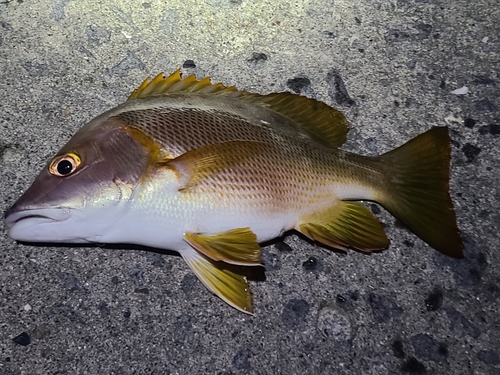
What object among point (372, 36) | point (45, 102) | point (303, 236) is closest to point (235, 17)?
point (372, 36)

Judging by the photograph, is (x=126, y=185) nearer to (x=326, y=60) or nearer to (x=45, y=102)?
(x=45, y=102)

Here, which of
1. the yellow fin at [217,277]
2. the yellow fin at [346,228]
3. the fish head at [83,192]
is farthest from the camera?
the yellow fin at [346,228]

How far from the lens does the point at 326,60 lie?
2615mm

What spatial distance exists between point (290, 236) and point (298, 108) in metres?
0.51

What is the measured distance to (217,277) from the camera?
1.81m

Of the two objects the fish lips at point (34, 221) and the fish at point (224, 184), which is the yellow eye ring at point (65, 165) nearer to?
the fish at point (224, 184)

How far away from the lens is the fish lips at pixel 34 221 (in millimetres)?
1680

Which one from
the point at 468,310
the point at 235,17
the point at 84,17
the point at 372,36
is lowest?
the point at 468,310

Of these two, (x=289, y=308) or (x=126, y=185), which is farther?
(x=289, y=308)

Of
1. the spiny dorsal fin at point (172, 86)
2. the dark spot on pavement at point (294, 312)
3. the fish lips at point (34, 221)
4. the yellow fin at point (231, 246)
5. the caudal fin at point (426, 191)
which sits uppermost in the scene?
the spiny dorsal fin at point (172, 86)

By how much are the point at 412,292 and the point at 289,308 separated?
483mm

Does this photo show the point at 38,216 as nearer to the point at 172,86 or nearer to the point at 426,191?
the point at 172,86

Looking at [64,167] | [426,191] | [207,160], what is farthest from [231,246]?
[426,191]

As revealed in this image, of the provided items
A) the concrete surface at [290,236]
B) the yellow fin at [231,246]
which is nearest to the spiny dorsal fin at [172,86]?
the concrete surface at [290,236]
